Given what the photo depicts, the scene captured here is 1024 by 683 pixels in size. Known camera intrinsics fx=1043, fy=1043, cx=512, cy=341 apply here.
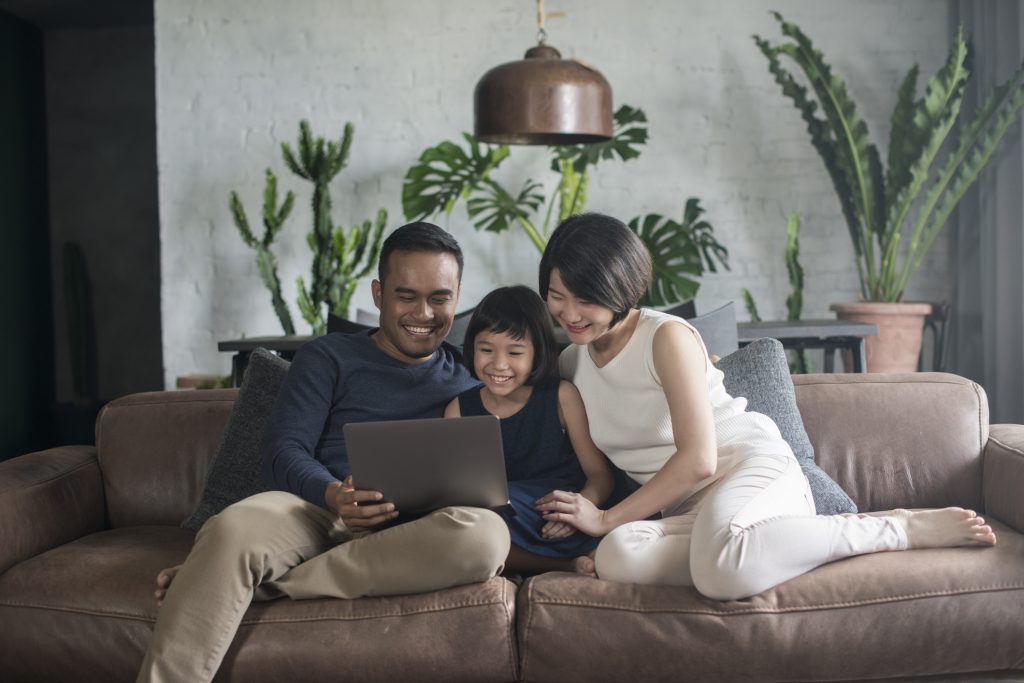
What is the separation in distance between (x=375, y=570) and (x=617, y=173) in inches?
135

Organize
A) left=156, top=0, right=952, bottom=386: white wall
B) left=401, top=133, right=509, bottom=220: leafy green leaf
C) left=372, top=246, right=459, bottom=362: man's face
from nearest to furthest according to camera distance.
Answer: left=372, top=246, right=459, bottom=362: man's face → left=401, top=133, right=509, bottom=220: leafy green leaf → left=156, top=0, right=952, bottom=386: white wall

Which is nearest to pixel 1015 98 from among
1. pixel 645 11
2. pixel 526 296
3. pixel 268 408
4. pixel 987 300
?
pixel 987 300

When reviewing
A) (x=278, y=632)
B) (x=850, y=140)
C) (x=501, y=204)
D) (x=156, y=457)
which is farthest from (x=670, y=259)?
(x=278, y=632)

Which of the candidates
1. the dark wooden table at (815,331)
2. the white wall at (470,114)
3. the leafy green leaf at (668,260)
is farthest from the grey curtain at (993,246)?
the leafy green leaf at (668,260)

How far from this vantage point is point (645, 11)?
4.89m

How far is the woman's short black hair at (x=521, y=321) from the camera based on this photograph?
2.08 metres

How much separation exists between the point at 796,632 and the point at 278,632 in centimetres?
86

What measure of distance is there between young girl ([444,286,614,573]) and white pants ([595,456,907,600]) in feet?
0.74

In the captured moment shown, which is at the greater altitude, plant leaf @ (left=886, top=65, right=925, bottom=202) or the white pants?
plant leaf @ (left=886, top=65, right=925, bottom=202)

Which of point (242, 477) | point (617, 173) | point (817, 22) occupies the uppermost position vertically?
point (817, 22)

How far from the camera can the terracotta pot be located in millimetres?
4293

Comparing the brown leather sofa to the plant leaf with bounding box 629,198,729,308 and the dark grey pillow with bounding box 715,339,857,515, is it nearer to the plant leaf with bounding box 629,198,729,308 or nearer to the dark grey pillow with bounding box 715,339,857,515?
the dark grey pillow with bounding box 715,339,857,515

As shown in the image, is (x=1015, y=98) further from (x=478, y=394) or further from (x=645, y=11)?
(x=478, y=394)

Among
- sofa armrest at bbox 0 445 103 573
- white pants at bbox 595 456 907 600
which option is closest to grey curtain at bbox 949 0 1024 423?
white pants at bbox 595 456 907 600
